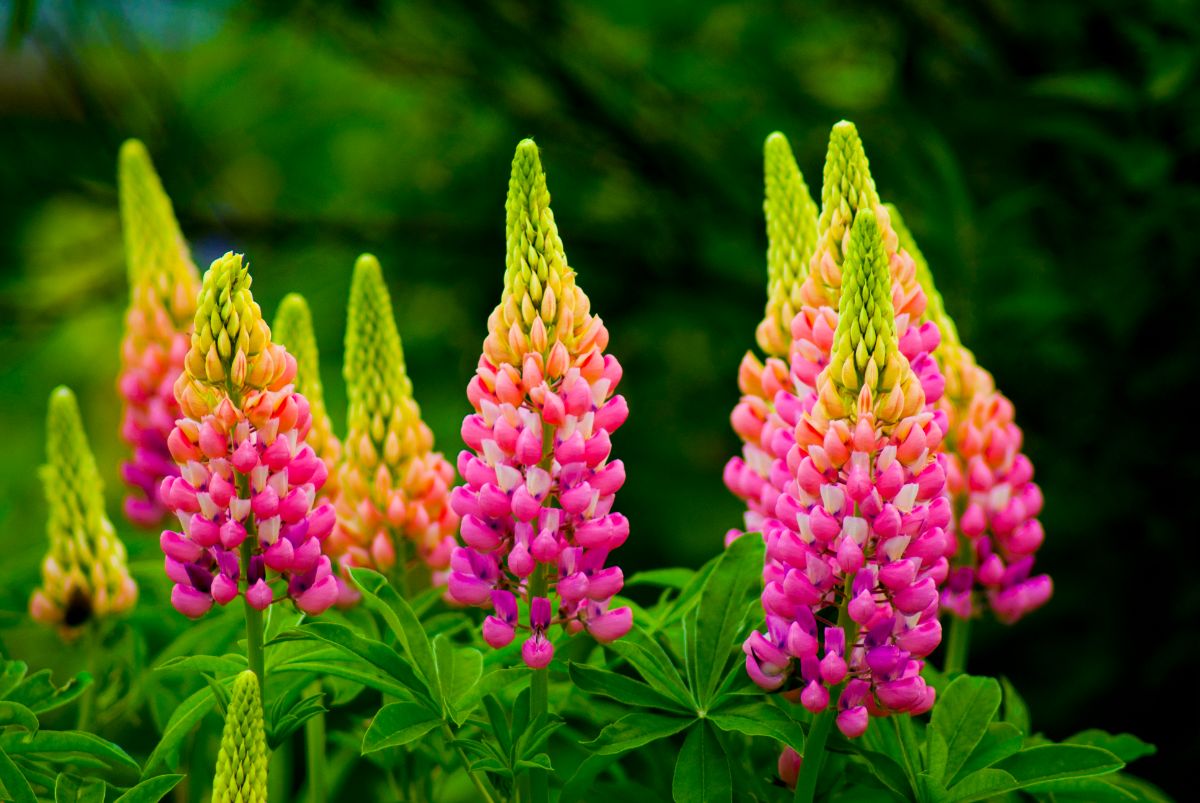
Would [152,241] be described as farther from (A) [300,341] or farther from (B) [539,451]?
(B) [539,451]

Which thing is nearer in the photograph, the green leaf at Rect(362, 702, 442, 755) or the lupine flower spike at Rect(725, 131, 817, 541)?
the green leaf at Rect(362, 702, 442, 755)

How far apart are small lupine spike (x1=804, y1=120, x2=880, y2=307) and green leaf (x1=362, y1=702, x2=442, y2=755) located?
2.39 feet

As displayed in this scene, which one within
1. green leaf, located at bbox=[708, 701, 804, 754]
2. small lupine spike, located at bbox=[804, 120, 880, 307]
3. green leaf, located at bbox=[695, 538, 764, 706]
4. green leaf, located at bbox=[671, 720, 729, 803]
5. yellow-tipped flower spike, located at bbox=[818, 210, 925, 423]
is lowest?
green leaf, located at bbox=[671, 720, 729, 803]

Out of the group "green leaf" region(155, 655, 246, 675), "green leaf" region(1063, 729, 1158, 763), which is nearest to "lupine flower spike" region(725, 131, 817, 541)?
"green leaf" region(1063, 729, 1158, 763)

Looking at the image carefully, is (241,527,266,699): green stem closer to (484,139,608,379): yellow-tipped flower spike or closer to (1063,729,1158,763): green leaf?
(484,139,608,379): yellow-tipped flower spike

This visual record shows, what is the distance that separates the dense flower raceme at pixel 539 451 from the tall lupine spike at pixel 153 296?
44.7 inches

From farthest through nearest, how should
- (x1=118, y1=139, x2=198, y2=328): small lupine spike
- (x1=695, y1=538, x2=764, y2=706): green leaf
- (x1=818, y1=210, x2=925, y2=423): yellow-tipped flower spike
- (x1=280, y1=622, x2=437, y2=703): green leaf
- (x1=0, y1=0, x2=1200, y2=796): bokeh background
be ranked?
(x1=0, y1=0, x2=1200, y2=796): bokeh background < (x1=118, y1=139, x2=198, y2=328): small lupine spike < (x1=695, y1=538, x2=764, y2=706): green leaf < (x1=280, y1=622, x2=437, y2=703): green leaf < (x1=818, y1=210, x2=925, y2=423): yellow-tipped flower spike

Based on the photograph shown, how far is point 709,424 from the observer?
4961mm

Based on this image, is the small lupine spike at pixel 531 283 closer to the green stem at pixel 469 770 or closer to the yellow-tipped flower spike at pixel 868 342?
the yellow-tipped flower spike at pixel 868 342

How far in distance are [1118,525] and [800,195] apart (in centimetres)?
242

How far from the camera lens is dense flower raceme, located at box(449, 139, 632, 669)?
5.12 feet

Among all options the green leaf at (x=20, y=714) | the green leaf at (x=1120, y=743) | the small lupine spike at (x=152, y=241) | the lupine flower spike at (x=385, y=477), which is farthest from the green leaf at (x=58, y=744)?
the green leaf at (x=1120, y=743)

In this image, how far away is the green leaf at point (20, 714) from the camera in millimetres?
1586

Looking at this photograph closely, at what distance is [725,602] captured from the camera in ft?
5.72
